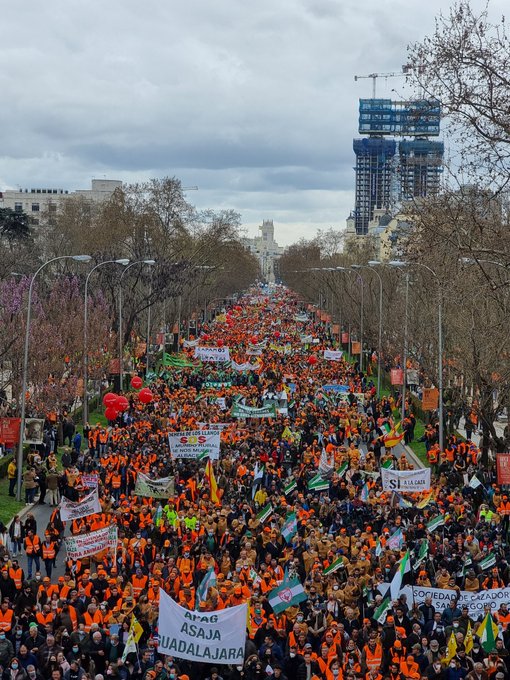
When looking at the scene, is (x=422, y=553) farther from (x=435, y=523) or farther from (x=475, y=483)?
(x=475, y=483)

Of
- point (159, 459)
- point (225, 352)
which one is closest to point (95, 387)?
point (225, 352)

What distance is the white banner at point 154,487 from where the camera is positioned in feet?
79.0

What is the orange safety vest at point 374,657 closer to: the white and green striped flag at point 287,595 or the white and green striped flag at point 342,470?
the white and green striped flag at point 287,595

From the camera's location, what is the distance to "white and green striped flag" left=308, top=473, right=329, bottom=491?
2517cm

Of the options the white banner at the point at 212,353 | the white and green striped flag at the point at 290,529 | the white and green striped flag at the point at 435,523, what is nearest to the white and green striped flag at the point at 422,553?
the white and green striped flag at the point at 435,523

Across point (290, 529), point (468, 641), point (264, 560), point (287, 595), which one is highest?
point (287, 595)

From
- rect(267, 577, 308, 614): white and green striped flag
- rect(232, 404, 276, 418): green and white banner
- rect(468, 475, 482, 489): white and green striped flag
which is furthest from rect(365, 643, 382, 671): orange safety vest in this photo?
rect(232, 404, 276, 418): green and white banner

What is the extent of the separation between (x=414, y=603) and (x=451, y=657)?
1.80 meters

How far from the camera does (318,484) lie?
25.2 m

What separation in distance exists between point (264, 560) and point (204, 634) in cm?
559

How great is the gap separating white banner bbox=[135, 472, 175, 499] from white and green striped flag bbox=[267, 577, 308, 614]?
8279 millimetres

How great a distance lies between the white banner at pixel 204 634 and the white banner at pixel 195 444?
1353 cm

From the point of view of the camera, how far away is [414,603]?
1596 cm

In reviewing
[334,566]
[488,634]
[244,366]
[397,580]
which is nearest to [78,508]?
[334,566]
